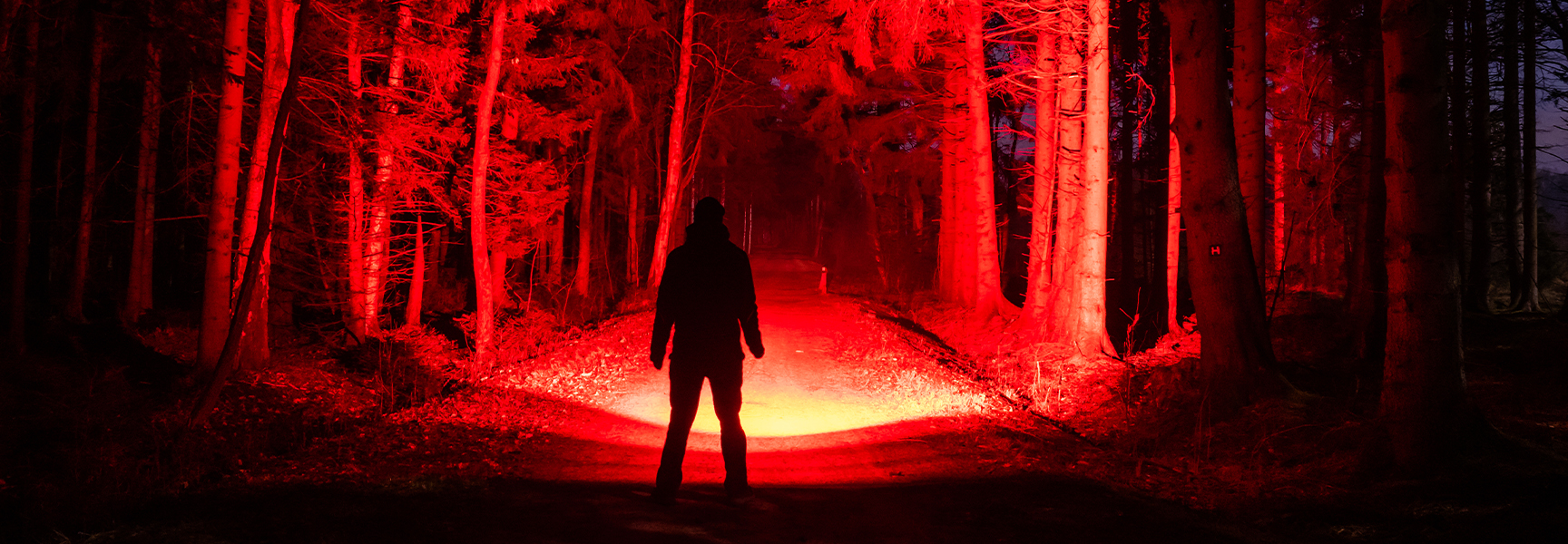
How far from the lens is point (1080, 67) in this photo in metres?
13.6

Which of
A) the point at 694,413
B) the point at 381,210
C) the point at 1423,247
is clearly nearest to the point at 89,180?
the point at 381,210

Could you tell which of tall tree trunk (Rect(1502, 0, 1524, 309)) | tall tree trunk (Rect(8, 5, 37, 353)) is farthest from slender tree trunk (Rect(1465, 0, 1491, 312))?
tall tree trunk (Rect(8, 5, 37, 353))

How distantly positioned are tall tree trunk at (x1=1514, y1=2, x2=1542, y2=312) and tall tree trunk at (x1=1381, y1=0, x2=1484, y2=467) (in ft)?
66.2

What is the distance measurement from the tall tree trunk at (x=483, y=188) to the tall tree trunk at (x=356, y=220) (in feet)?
6.78

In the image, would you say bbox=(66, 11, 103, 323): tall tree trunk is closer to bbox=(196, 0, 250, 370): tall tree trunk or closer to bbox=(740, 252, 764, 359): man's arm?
bbox=(196, 0, 250, 370): tall tree trunk

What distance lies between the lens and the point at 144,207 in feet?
66.1

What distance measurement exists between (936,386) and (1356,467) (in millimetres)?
5495

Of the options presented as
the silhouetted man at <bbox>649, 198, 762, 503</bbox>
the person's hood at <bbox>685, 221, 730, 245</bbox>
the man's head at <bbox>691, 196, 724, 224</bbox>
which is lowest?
the silhouetted man at <bbox>649, 198, 762, 503</bbox>

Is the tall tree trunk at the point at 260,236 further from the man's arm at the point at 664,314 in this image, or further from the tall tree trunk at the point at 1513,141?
the tall tree trunk at the point at 1513,141

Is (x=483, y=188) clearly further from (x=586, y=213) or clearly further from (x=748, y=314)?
(x=586, y=213)

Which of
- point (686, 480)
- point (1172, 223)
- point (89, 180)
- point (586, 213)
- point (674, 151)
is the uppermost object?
point (674, 151)

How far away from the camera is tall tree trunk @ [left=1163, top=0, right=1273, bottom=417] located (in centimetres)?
857

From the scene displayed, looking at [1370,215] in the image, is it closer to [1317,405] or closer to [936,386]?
[1317,405]

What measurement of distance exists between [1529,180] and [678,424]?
27054 millimetres
